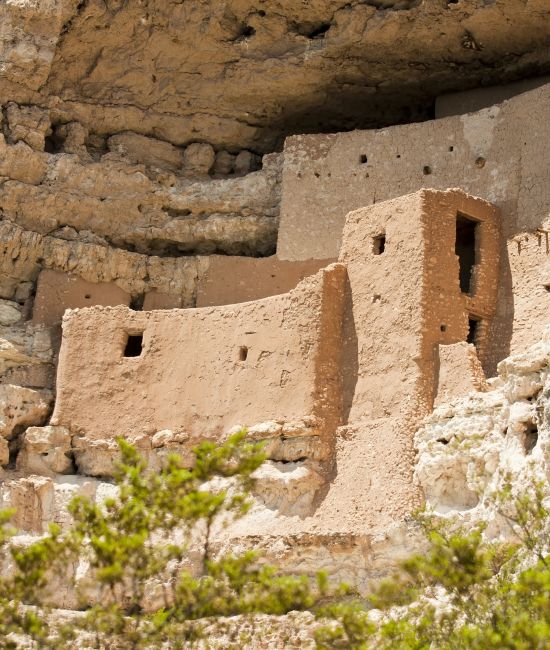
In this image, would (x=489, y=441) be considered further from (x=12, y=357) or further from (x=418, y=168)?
(x=12, y=357)

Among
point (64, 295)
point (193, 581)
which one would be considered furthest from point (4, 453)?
point (193, 581)

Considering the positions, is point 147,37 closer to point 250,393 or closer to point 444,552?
point 250,393

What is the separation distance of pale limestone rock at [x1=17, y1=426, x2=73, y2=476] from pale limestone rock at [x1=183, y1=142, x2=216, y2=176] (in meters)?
5.94

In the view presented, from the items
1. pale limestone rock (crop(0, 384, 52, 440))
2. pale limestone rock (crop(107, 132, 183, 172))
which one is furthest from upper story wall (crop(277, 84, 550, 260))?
pale limestone rock (crop(0, 384, 52, 440))

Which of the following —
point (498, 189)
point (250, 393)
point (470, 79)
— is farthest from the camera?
point (470, 79)

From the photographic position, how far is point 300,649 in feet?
46.7

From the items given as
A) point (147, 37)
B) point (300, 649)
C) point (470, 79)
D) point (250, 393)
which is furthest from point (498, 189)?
point (300, 649)

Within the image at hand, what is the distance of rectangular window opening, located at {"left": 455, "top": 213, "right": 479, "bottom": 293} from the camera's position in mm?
19156

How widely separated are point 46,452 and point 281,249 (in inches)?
187

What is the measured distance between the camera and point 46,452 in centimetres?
1912

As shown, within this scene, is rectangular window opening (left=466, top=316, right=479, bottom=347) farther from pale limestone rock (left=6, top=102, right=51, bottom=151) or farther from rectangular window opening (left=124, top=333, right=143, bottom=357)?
pale limestone rock (left=6, top=102, right=51, bottom=151)

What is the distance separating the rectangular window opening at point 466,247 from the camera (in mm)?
19156

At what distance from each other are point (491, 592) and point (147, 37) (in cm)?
1349

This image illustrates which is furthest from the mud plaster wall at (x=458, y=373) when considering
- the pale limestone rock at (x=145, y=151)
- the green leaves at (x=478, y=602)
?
the pale limestone rock at (x=145, y=151)
